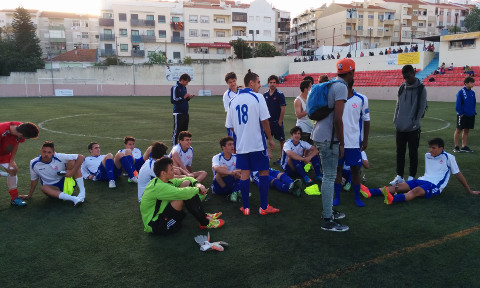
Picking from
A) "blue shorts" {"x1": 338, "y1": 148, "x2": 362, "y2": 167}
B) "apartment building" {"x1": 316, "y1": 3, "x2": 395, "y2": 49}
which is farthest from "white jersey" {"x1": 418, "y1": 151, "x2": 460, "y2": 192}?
"apartment building" {"x1": 316, "y1": 3, "x2": 395, "y2": 49}

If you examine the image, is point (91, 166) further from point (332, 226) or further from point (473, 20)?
point (473, 20)

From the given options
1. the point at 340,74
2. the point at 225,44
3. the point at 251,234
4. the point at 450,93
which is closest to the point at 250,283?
the point at 251,234

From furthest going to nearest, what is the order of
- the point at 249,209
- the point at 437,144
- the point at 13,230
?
1. the point at 437,144
2. the point at 249,209
3. the point at 13,230

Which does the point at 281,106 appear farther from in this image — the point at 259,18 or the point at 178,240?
the point at 259,18

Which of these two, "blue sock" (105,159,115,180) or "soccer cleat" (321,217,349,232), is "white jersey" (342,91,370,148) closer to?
"soccer cleat" (321,217,349,232)

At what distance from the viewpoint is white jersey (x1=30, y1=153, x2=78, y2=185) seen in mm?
5738

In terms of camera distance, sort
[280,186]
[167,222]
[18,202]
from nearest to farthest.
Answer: [167,222] < [18,202] < [280,186]

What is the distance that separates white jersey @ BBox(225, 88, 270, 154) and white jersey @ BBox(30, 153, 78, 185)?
9.46 feet

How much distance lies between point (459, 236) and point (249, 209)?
2770 millimetres

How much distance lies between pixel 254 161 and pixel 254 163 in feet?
0.10

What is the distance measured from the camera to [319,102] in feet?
14.2

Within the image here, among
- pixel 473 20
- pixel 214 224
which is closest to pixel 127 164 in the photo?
pixel 214 224

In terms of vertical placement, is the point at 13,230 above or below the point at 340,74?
below

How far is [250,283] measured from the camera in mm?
3438
